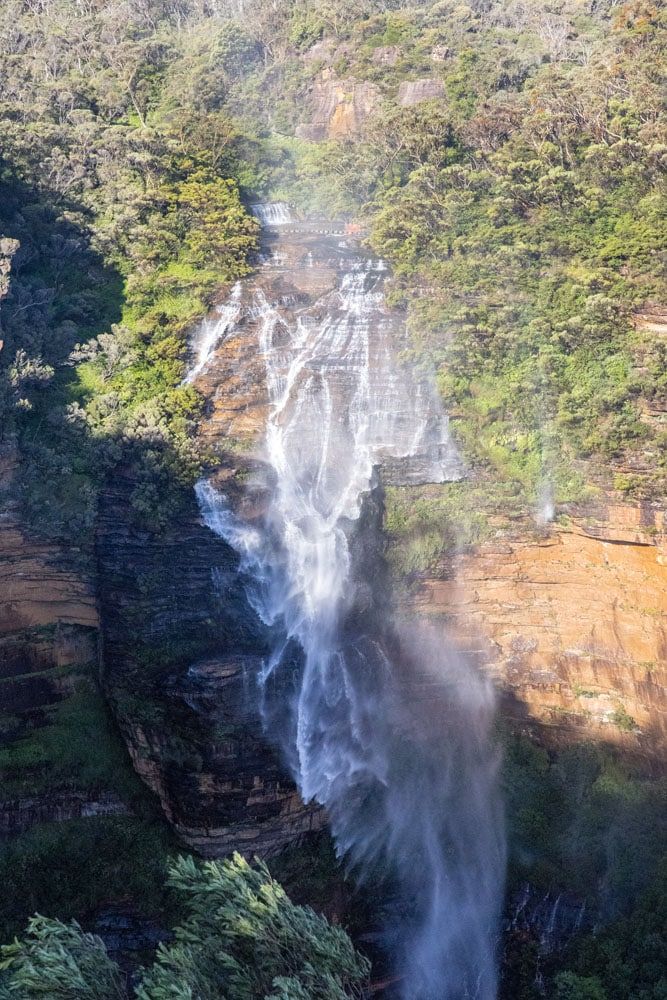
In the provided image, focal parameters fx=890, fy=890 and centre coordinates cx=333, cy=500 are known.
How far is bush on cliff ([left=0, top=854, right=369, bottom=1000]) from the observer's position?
15906 millimetres

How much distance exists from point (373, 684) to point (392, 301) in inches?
527

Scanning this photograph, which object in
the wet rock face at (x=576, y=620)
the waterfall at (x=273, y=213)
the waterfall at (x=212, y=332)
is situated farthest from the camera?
the waterfall at (x=273, y=213)

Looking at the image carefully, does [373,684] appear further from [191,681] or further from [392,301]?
[392,301]

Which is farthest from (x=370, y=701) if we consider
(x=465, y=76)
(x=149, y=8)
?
(x=149, y=8)

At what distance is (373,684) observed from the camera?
26.6 metres

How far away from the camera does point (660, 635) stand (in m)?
24.3

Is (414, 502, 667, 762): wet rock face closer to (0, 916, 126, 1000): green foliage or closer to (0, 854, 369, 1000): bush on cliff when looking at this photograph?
(0, 854, 369, 1000): bush on cliff

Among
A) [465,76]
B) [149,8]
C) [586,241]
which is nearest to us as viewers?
[586,241]

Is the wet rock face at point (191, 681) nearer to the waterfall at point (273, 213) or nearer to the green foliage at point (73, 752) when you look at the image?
the green foliage at point (73, 752)

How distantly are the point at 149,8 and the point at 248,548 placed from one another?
116ft

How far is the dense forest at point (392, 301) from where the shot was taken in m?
21.1

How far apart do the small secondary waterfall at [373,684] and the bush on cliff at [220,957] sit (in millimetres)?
7307

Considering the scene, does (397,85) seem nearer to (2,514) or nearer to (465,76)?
(465,76)

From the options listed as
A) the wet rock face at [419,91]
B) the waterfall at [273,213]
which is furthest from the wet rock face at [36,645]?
the wet rock face at [419,91]
